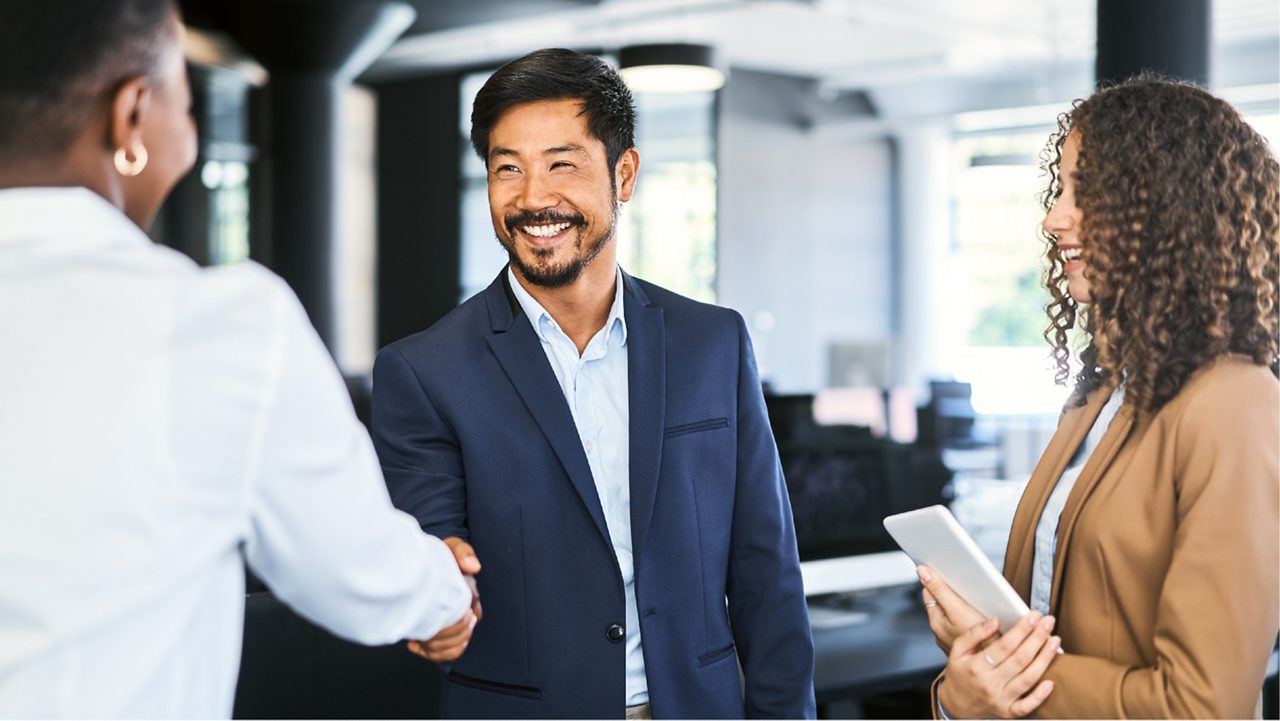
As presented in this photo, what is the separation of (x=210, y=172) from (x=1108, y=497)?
11651 millimetres

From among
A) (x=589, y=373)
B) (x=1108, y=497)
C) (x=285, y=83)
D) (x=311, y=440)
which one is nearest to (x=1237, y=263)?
(x=1108, y=497)

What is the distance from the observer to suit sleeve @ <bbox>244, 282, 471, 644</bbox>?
1205 millimetres

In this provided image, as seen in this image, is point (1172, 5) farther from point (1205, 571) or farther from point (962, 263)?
point (962, 263)

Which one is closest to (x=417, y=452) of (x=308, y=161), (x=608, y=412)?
(x=608, y=412)

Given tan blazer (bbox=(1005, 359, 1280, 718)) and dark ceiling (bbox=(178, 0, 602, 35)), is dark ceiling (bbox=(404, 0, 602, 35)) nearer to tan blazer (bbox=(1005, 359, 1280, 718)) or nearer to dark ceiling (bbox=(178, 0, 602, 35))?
dark ceiling (bbox=(178, 0, 602, 35))

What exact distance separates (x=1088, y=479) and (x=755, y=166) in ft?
35.9

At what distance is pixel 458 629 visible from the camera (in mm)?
1684

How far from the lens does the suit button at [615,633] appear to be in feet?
6.31

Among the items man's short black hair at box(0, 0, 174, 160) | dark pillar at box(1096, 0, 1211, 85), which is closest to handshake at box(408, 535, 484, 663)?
man's short black hair at box(0, 0, 174, 160)

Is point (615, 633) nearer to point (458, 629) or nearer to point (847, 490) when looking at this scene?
point (458, 629)

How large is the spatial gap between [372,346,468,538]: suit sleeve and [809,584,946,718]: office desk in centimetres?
131

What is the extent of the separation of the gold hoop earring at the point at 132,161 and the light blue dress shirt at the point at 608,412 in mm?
871

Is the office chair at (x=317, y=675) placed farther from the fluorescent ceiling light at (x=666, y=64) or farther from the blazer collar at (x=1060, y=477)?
the fluorescent ceiling light at (x=666, y=64)

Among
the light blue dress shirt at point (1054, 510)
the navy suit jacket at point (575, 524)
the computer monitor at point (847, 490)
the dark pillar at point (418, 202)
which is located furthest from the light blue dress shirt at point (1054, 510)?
the dark pillar at point (418, 202)
